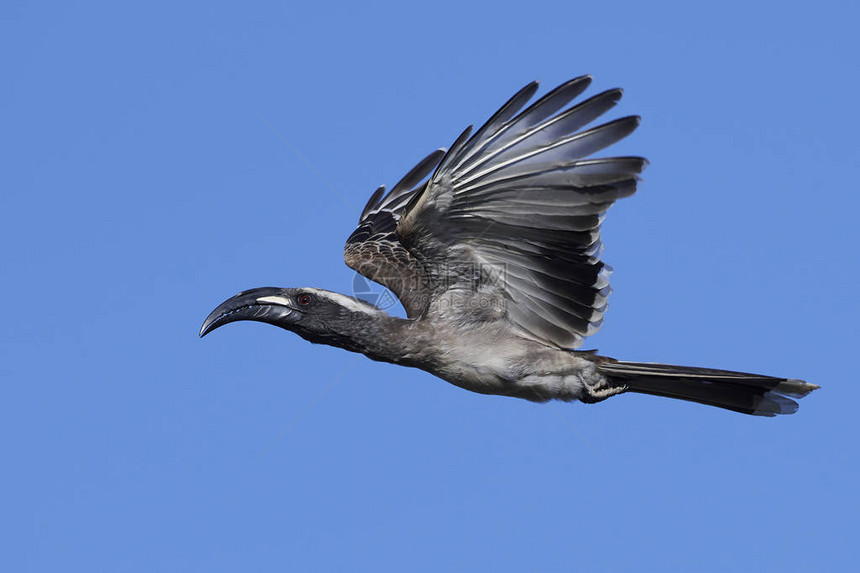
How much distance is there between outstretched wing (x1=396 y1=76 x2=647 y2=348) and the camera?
673cm

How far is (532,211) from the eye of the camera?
23.2 ft

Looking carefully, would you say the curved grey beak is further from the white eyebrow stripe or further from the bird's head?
the white eyebrow stripe

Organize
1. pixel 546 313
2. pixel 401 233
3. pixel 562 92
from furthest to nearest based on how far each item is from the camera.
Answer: pixel 546 313, pixel 401 233, pixel 562 92

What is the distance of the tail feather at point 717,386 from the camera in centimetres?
768

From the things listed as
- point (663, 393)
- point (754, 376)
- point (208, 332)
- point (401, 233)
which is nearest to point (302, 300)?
point (208, 332)

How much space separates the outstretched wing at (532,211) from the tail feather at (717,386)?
0.47 m

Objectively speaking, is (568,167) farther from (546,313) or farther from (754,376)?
(754,376)

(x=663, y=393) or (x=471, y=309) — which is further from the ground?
(x=471, y=309)

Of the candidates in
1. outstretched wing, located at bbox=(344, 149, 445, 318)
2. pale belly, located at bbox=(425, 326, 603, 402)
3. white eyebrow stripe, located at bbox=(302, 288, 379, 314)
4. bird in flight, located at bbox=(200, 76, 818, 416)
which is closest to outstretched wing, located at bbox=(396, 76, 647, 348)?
bird in flight, located at bbox=(200, 76, 818, 416)

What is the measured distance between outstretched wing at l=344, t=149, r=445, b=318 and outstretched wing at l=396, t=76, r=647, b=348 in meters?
0.42

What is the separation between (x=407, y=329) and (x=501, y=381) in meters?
0.83

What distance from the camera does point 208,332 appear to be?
26.5 feet

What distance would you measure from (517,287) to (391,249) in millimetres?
2020

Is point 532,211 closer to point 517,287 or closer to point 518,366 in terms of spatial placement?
point 517,287
